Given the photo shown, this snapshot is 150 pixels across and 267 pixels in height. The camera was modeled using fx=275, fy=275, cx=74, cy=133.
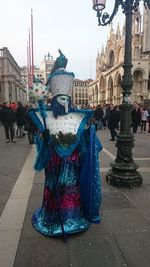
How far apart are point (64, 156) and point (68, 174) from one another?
0.24 meters

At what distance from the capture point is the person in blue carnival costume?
3297 millimetres

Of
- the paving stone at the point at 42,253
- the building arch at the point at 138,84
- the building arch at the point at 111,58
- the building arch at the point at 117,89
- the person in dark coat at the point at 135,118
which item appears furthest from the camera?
the building arch at the point at 111,58

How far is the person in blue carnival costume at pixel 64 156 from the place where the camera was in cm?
330

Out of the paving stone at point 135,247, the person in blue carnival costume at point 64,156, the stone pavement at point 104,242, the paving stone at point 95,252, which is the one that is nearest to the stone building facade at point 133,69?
the stone pavement at point 104,242

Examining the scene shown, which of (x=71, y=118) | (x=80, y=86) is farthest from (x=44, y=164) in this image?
(x=80, y=86)

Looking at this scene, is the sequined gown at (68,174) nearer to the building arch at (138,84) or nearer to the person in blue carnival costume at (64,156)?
the person in blue carnival costume at (64,156)

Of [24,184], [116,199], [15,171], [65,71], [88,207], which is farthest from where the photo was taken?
[15,171]

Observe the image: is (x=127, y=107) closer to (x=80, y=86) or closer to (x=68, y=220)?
(x=68, y=220)

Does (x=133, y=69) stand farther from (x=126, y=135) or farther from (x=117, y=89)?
(x=126, y=135)

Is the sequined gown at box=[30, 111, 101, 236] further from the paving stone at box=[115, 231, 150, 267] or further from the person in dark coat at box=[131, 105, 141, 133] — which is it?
the person in dark coat at box=[131, 105, 141, 133]

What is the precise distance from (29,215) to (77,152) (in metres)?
1.32

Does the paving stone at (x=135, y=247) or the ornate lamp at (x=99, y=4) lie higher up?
the ornate lamp at (x=99, y=4)

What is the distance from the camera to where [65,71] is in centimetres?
330

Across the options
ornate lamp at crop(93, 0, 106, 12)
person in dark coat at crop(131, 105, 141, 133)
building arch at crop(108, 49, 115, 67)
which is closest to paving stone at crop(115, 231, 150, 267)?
ornate lamp at crop(93, 0, 106, 12)
